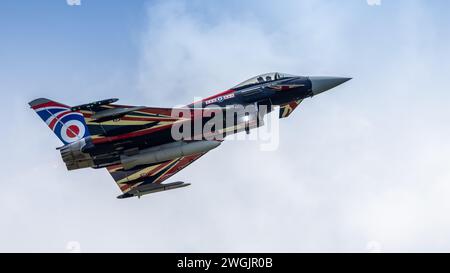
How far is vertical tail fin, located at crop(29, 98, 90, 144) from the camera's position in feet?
114

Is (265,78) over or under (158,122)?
over

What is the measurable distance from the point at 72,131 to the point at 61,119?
974 mm

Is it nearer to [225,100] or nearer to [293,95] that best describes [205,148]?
[225,100]

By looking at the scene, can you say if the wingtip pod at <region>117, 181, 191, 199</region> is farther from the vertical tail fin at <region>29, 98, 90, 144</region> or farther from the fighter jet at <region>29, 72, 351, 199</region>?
the vertical tail fin at <region>29, 98, 90, 144</region>

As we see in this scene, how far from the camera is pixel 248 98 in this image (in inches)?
1357

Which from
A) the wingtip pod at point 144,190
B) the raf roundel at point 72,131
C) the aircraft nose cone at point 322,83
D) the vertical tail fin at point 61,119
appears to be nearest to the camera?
the raf roundel at point 72,131

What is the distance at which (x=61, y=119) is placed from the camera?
3522 centimetres

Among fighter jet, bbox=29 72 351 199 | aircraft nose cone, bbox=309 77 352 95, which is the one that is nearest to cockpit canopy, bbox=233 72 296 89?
fighter jet, bbox=29 72 351 199

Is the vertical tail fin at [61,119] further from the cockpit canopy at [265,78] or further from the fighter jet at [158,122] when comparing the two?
the cockpit canopy at [265,78]

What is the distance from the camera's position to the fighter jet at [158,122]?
3294 centimetres

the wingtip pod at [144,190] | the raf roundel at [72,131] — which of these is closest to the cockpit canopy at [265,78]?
the wingtip pod at [144,190]

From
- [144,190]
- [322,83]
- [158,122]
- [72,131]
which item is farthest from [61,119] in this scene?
A: [322,83]

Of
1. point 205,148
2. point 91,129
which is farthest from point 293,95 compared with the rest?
point 91,129

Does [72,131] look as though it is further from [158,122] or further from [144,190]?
[144,190]
